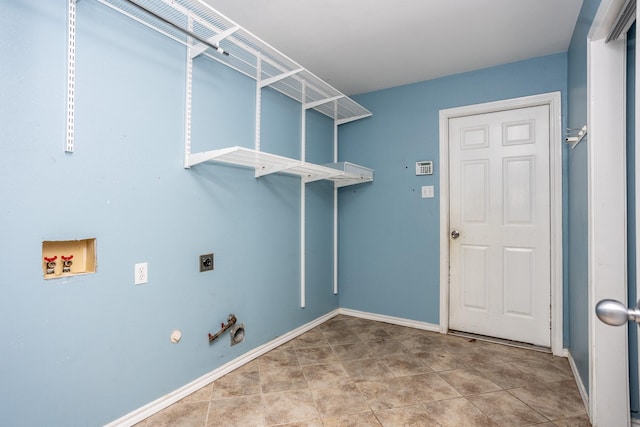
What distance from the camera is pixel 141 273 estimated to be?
1759 mm

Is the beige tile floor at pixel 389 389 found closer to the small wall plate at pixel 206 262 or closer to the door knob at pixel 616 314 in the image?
the small wall plate at pixel 206 262

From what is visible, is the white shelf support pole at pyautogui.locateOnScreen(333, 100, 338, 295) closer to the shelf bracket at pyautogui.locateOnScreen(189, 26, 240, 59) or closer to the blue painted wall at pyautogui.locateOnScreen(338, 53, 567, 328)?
the blue painted wall at pyautogui.locateOnScreen(338, 53, 567, 328)

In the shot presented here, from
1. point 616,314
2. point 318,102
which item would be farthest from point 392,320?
point 616,314

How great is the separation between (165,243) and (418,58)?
2.43 m

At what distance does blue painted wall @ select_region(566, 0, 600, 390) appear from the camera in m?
1.85

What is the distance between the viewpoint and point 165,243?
188 centimetres

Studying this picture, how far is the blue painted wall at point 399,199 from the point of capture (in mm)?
3000

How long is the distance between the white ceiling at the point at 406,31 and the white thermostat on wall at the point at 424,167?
0.83 m

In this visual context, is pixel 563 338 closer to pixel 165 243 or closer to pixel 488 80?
pixel 488 80

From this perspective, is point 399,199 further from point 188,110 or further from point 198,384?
point 198,384

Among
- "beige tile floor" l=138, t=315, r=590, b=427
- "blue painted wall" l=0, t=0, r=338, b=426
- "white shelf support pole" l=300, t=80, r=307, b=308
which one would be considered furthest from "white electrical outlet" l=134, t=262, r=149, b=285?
"white shelf support pole" l=300, t=80, r=307, b=308

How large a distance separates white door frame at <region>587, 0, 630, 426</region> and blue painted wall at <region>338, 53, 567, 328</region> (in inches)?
47.4

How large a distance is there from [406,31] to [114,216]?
2.22 metres

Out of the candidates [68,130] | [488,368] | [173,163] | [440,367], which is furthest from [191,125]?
[488,368]
